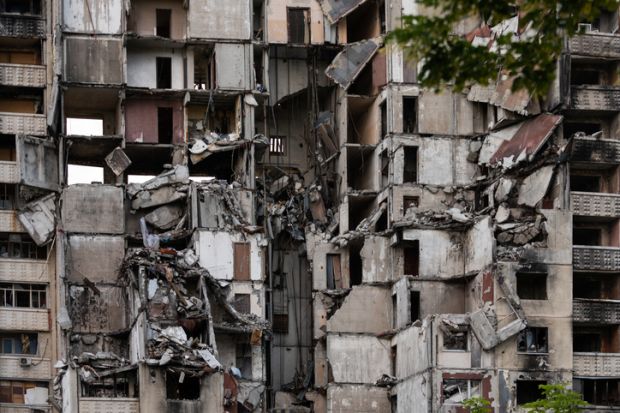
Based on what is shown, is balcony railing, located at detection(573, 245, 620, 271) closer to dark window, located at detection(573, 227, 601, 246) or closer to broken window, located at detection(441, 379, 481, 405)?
dark window, located at detection(573, 227, 601, 246)

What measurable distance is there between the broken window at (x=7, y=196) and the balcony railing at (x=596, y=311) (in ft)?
78.7

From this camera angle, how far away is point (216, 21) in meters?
67.3

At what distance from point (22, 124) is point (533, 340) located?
2350 cm

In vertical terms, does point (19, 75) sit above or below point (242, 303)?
above

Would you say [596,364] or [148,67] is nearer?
[596,364]

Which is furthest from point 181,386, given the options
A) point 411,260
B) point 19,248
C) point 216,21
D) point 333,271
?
point 216,21

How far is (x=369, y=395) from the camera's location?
63.4 meters

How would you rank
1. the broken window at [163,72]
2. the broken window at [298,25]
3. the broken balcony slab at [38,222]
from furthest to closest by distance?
the broken window at [298,25]
the broken window at [163,72]
the broken balcony slab at [38,222]

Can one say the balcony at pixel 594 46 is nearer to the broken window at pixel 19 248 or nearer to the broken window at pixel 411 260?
the broken window at pixel 411 260

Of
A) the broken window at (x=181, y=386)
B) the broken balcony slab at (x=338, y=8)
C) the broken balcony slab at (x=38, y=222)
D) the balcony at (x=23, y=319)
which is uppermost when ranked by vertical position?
the broken balcony slab at (x=338, y=8)

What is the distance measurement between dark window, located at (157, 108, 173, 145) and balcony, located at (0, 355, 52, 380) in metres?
11.2

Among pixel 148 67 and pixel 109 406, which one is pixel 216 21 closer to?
pixel 148 67

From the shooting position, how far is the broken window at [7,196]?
215 feet

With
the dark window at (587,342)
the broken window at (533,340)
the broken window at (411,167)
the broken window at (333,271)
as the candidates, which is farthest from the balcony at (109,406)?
the dark window at (587,342)
